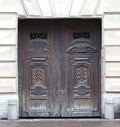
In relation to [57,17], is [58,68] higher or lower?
lower

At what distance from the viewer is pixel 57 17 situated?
14461 millimetres

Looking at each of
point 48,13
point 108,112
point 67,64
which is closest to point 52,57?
point 67,64

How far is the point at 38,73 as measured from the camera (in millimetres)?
14945

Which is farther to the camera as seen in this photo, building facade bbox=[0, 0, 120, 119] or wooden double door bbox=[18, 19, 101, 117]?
wooden double door bbox=[18, 19, 101, 117]

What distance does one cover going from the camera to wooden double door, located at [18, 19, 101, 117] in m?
14.9

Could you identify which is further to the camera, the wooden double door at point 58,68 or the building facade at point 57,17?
the wooden double door at point 58,68

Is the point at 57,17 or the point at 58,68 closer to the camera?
the point at 57,17

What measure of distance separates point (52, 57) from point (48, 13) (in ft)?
4.66

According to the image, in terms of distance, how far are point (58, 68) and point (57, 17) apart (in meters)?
1.62

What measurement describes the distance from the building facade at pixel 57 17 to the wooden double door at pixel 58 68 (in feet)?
1.64

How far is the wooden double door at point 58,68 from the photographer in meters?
14.9

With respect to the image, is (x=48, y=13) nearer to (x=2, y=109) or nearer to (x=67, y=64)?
(x=67, y=64)

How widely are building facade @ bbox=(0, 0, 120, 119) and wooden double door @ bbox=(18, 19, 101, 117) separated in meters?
0.50

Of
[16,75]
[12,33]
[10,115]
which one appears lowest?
[10,115]
